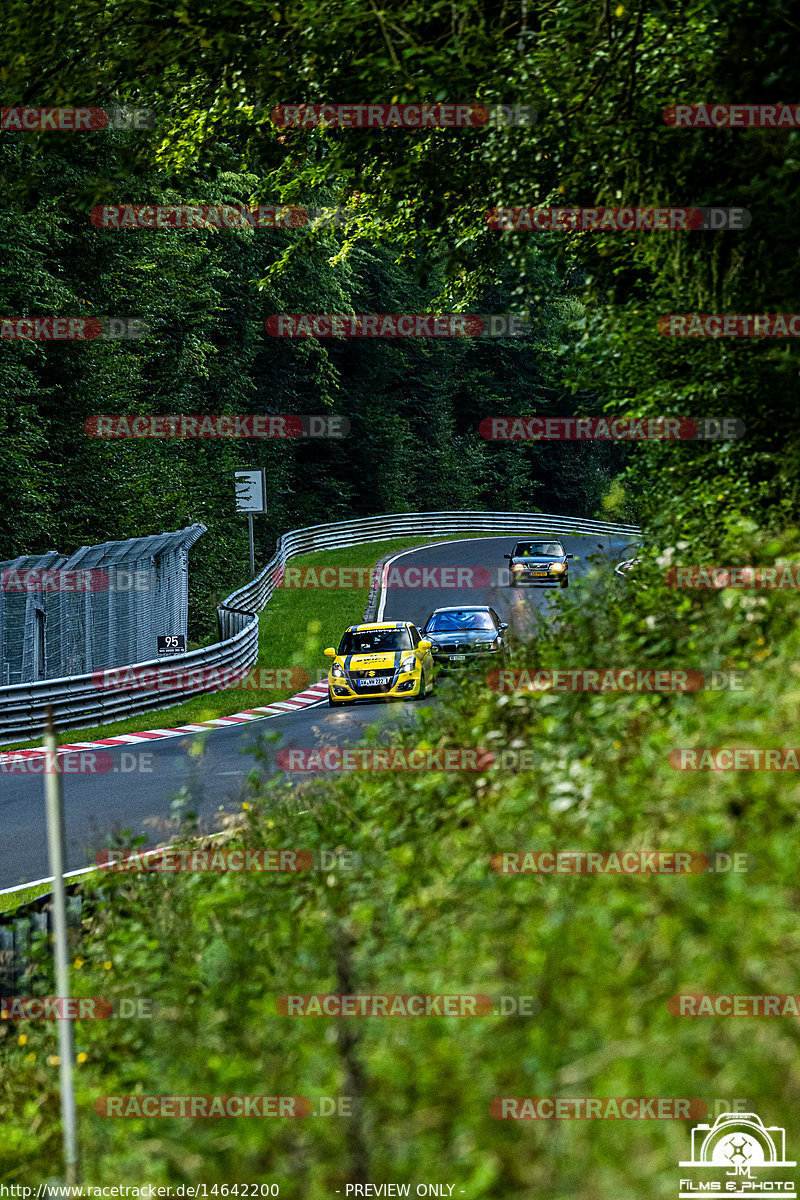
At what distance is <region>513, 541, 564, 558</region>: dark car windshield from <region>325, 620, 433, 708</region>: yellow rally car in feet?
56.1

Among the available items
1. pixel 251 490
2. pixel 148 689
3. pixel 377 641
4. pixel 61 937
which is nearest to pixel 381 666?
pixel 377 641

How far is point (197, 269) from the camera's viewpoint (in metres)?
44.3

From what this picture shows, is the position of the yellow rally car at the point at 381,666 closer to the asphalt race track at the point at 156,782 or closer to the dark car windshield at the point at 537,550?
the asphalt race track at the point at 156,782

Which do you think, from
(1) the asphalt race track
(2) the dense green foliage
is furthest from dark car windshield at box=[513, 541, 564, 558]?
(2) the dense green foliage

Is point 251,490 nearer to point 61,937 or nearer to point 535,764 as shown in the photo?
point 535,764

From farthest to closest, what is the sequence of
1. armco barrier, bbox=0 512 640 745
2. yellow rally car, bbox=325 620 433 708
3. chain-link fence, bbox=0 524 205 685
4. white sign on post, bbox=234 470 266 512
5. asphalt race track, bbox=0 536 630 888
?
white sign on post, bbox=234 470 266 512 → yellow rally car, bbox=325 620 433 708 → chain-link fence, bbox=0 524 205 685 → armco barrier, bbox=0 512 640 745 → asphalt race track, bbox=0 536 630 888

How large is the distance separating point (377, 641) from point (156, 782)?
7.17 metres

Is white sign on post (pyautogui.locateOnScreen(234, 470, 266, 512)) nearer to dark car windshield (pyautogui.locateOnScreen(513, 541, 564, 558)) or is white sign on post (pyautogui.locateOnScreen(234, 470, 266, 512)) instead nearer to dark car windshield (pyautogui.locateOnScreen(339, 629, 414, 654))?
dark car windshield (pyautogui.locateOnScreen(513, 541, 564, 558))

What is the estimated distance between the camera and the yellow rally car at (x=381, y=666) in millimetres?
20625

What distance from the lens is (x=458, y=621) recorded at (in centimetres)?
2434

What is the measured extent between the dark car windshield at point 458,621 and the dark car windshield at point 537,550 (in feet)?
45.5

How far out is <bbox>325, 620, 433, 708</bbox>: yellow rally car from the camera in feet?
67.7

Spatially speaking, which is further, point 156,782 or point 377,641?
point 377,641

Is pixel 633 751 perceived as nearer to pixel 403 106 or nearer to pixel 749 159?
pixel 749 159
